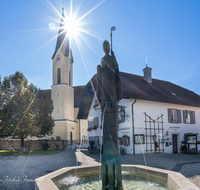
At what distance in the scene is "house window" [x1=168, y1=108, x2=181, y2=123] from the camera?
19.9 meters

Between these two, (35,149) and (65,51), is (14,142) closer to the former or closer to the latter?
(35,149)

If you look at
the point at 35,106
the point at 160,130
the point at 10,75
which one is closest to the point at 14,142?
the point at 35,106

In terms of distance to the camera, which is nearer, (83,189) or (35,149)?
(83,189)

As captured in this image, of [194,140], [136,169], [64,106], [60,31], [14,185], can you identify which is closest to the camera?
[136,169]

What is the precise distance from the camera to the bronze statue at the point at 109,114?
430cm

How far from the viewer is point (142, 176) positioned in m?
5.79

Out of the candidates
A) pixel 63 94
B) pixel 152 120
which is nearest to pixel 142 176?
pixel 152 120

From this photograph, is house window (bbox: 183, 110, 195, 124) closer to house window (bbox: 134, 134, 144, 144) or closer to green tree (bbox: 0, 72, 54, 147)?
house window (bbox: 134, 134, 144, 144)

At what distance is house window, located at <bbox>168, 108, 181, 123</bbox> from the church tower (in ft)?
75.3

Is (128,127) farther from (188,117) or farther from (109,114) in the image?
(109,114)

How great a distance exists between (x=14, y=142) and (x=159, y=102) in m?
16.7

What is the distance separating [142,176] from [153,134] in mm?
13150

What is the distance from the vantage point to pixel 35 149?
22.5 m

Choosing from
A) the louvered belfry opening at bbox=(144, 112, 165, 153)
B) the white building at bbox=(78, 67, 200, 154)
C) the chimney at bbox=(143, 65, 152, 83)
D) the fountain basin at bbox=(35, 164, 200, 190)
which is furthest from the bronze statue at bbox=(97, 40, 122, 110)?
the chimney at bbox=(143, 65, 152, 83)
